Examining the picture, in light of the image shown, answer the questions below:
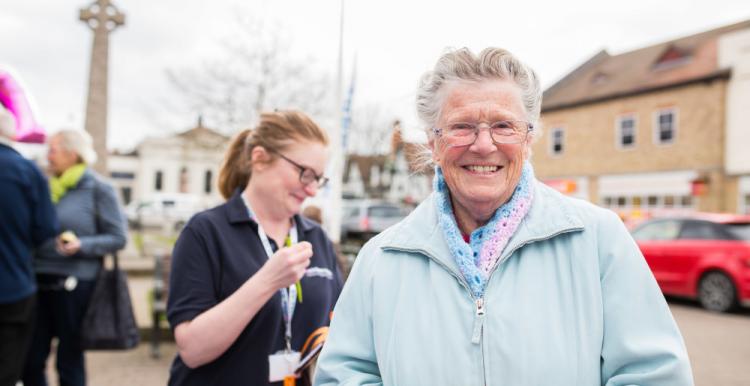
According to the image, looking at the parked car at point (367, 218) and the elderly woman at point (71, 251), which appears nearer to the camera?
the elderly woman at point (71, 251)

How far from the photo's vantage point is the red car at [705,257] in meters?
8.38

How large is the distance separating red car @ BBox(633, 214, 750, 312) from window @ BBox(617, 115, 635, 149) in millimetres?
16649

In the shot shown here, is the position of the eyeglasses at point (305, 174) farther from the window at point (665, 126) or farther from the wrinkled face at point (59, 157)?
the window at point (665, 126)

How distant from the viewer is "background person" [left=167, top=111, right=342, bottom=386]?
1.96 m

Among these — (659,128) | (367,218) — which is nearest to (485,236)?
(367,218)

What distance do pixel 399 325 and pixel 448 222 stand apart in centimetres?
31

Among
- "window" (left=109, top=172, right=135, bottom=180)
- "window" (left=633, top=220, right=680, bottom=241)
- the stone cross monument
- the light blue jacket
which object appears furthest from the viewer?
"window" (left=109, top=172, right=135, bottom=180)

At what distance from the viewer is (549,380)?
1.31 metres

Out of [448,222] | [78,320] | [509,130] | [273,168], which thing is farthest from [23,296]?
[509,130]

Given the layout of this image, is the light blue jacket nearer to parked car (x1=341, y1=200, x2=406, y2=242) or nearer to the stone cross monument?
the stone cross monument

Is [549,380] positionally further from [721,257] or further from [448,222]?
[721,257]

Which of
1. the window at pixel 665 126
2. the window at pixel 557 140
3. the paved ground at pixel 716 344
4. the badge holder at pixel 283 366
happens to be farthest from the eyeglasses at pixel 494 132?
→ the window at pixel 557 140

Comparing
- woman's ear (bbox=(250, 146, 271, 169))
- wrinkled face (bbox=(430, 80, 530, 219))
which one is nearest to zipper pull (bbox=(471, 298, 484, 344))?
wrinkled face (bbox=(430, 80, 530, 219))

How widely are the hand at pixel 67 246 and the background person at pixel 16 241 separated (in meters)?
0.43
